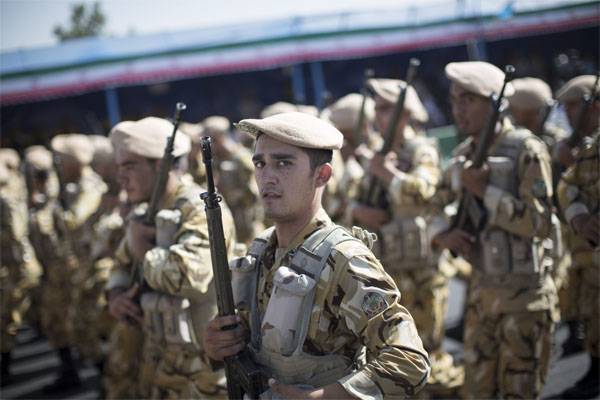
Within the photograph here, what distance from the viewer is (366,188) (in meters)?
5.45

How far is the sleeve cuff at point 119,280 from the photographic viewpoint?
426cm

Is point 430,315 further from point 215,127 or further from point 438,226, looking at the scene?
point 215,127

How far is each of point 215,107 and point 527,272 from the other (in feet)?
52.6

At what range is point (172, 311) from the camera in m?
3.75

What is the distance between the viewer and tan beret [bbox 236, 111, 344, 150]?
7.91 feet

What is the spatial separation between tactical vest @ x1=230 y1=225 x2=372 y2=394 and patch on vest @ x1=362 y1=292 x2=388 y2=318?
209 mm

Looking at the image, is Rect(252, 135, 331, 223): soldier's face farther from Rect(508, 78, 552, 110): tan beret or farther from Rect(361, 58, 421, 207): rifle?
Rect(508, 78, 552, 110): tan beret

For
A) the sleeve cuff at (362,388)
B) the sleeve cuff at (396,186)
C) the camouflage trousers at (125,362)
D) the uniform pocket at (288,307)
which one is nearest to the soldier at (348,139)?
the sleeve cuff at (396,186)

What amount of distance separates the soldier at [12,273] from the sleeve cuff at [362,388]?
6.53 metres

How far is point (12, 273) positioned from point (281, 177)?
674cm

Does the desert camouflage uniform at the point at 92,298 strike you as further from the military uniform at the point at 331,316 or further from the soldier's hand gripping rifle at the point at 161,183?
the military uniform at the point at 331,316

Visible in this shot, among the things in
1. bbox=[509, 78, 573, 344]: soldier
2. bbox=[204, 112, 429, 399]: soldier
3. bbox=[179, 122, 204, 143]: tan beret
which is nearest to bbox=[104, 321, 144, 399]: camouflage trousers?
bbox=[204, 112, 429, 399]: soldier

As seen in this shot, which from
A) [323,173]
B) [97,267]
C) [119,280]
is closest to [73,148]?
[97,267]

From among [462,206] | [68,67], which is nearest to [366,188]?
[462,206]
